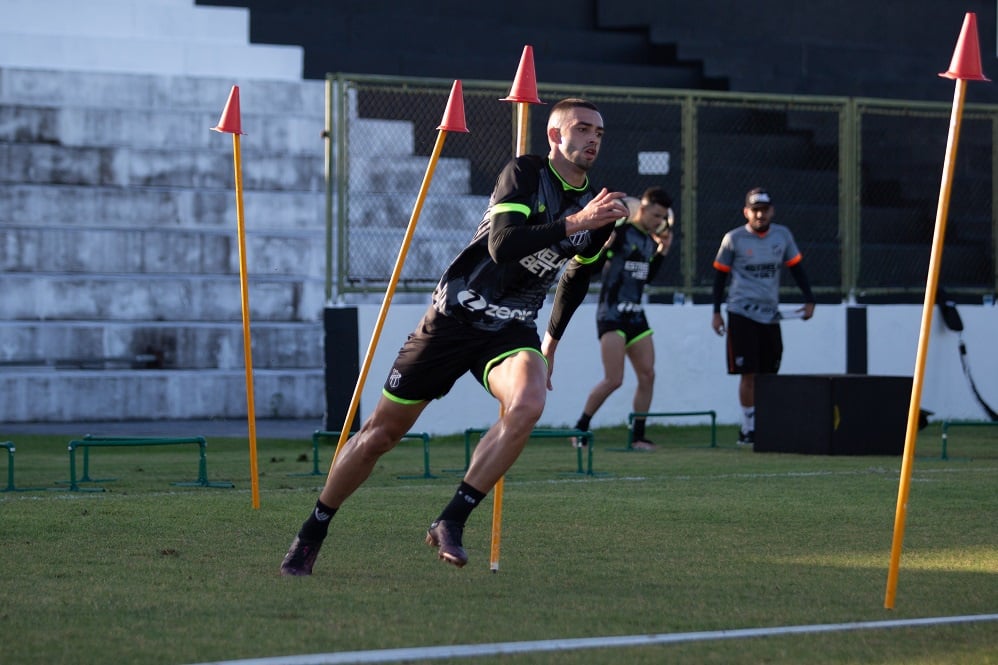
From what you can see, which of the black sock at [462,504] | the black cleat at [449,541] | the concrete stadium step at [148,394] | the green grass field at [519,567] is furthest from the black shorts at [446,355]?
the concrete stadium step at [148,394]

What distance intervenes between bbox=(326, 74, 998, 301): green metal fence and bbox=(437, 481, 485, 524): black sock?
938cm

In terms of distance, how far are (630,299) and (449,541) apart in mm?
7935

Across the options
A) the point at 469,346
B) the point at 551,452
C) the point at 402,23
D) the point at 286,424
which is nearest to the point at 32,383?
the point at 286,424

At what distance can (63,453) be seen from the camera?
43.5 ft

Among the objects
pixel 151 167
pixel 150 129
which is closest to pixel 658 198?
pixel 151 167

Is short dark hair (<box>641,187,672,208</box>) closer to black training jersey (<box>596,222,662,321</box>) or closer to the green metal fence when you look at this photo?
black training jersey (<box>596,222,662,321</box>)

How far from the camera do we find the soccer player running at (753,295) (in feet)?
47.7

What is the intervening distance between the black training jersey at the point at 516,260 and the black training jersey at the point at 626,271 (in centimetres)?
713

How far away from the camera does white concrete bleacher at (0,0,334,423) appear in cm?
1653

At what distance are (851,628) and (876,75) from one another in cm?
1874

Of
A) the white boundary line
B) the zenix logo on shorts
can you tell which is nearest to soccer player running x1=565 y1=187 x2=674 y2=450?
the zenix logo on shorts

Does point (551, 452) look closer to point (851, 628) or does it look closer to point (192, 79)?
point (192, 79)

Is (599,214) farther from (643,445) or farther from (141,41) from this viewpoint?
(141,41)

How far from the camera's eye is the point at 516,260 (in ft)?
20.4
